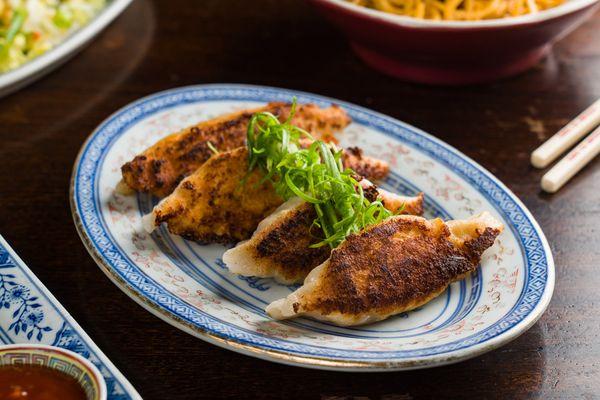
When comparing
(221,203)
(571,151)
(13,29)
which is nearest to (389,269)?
(221,203)

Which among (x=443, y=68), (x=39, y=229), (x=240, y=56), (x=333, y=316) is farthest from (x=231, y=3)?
(x=333, y=316)

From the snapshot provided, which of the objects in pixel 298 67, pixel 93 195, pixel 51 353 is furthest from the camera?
pixel 298 67

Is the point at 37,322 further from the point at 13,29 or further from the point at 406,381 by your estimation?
the point at 13,29

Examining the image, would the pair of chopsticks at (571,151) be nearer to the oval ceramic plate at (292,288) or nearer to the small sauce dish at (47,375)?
the oval ceramic plate at (292,288)

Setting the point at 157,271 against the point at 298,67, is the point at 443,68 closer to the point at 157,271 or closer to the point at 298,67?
the point at 298,67

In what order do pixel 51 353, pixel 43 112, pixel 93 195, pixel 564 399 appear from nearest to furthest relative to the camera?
pixel 51 353 → pixel 564 399 → pixel 93 195 → pixel 43 112

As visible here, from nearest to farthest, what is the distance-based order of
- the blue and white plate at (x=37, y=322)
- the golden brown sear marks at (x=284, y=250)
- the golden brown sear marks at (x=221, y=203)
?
1. the blue and white plate at (x=37, y=322)
2. the golden brown sear marks at (x=284, y=250)
3. the golden brown sear marks at (x=221, y=203)

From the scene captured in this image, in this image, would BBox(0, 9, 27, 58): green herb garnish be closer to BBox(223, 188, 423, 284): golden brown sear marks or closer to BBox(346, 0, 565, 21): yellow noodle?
BBox(346, 0, 565, 21): yellow noodle

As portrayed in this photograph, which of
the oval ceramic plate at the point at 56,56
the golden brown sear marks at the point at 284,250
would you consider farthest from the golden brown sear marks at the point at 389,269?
the oval ceramic plate at the point at 56,56
